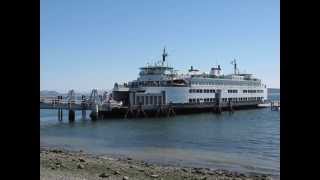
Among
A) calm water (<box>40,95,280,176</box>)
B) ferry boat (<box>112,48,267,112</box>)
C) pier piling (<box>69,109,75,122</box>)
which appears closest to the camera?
calm water (<box>40,95,280,176</box>)

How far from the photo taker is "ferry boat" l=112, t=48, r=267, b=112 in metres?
63.9

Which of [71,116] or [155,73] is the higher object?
[155,73]

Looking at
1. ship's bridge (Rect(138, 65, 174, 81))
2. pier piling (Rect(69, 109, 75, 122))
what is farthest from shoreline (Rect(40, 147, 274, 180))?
ship's bridge (Rect(138, 65, 174, 81))

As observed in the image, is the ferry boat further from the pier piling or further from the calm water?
the calm water

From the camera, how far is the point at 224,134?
40625 millimetres

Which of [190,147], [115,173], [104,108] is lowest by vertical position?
[190,147]

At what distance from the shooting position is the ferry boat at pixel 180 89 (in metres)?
63.9

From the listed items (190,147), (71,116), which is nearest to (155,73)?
(71,116)

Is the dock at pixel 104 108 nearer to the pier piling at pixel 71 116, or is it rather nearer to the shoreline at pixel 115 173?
the pier piling at pixel 71 116

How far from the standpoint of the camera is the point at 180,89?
219 feet

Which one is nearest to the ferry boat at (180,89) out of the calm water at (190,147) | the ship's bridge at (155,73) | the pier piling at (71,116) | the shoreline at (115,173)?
the ship's bridge at (155,73)

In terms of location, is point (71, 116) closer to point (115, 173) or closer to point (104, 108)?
point (104, 108)

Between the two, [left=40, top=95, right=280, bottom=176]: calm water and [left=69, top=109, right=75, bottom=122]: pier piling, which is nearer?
[left=40, top=95, right=280, bottom=176]: calm water
